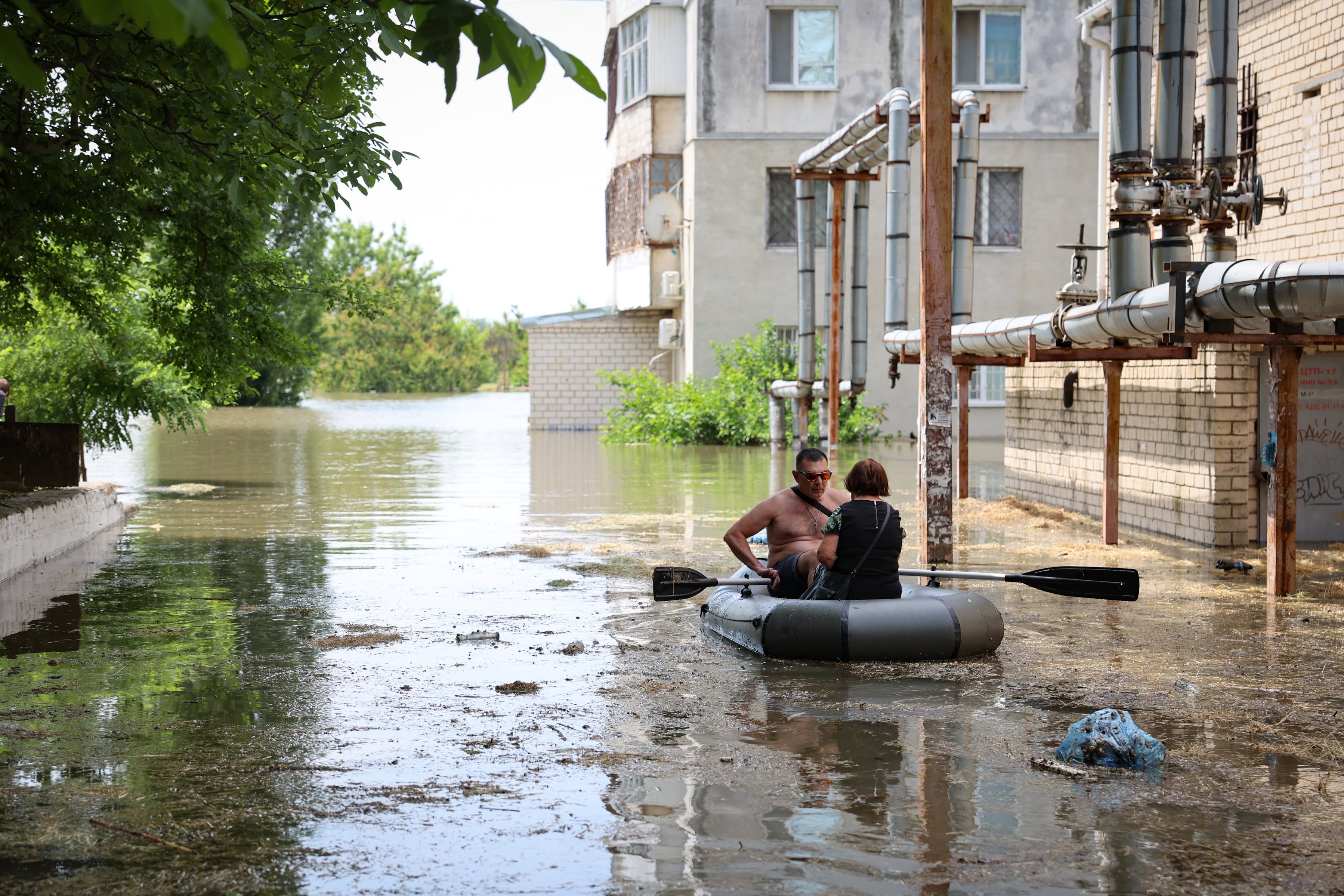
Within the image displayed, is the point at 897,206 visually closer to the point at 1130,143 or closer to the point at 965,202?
the point at 965,202

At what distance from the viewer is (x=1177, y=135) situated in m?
11.0

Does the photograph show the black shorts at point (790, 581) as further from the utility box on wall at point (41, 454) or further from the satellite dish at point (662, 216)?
the satellite dish at point (662, 216)

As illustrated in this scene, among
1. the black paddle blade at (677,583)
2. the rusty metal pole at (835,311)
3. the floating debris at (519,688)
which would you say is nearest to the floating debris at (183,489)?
the rusty metal pole at (835,311)

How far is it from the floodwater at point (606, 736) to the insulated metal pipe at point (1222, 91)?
3356 millimetres

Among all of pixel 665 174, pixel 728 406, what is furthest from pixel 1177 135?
pixel 665 174

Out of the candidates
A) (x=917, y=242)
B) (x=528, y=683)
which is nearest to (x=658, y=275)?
(x=917, y=242)

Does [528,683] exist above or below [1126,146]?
below

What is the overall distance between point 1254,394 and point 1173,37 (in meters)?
3.40

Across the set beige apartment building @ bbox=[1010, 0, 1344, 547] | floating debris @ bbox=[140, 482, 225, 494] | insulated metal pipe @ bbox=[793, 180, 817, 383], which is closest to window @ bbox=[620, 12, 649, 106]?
insulated metal pipe @ bbox=[793, 180, 817, 383]

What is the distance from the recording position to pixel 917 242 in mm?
31438

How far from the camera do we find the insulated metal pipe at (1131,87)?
1118cm

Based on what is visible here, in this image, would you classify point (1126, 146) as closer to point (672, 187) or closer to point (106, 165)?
point (106, 165)

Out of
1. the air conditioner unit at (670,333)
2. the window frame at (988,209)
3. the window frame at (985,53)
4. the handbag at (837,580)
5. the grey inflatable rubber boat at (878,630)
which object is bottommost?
the grey inflatable rubber boat at (878,630)

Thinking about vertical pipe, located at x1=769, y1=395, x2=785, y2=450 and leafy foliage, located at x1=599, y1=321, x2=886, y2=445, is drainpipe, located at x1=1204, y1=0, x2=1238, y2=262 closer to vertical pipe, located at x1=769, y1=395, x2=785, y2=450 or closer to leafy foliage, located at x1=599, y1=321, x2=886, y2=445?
vertical pipe, located at x1=769, y1=395, x2=785, y2=450
